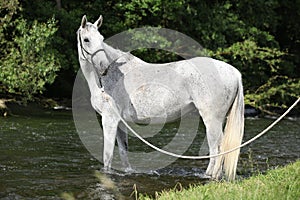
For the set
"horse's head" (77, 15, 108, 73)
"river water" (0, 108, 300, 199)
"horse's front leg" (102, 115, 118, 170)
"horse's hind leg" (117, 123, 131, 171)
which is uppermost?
"horse's head" (77, 15, 108, 73)

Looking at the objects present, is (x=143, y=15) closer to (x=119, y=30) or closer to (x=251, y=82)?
(x=119, y=30)

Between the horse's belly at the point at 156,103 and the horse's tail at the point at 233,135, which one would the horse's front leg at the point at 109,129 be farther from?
the horse's tail at the point at 233,135

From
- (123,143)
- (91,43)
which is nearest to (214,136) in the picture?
(123,143)

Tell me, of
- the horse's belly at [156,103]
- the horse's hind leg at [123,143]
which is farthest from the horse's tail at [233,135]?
the horse's hind leg at [123,143]

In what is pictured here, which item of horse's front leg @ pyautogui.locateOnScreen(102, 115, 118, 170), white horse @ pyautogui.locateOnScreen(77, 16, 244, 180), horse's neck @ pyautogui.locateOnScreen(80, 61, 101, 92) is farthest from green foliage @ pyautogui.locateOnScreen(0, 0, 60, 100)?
horse's front leg @ pyautogui.locateOnScreen(102, 115, 118, 170)

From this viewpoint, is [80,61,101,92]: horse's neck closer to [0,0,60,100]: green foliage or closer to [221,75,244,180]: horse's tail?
[221,75,244,180]: horse's tail

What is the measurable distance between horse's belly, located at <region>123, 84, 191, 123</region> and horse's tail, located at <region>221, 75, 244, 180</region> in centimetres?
61

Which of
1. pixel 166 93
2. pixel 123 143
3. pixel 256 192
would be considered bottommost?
pixel 123 143

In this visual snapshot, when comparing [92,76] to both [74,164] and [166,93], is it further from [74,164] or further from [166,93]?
[74,164]

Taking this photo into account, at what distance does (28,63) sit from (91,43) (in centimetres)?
816

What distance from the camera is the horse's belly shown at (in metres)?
6.91

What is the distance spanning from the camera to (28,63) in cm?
1426

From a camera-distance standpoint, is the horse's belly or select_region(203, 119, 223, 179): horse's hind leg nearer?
select_region(203, 119, 223, 179): horse's hind leg

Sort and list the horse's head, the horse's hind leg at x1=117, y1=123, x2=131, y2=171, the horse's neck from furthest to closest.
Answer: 1. the horse's hind leg at x1=117, y1=123, x2=131, y2=171
2. the horse's neck
3. the horse's head
